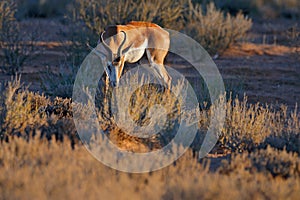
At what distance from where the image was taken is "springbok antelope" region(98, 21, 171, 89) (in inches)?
357

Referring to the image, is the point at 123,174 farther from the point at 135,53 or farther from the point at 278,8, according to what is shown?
the point at 278,8

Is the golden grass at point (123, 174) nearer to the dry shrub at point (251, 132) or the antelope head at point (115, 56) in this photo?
the dry shrub at point (251, 132)

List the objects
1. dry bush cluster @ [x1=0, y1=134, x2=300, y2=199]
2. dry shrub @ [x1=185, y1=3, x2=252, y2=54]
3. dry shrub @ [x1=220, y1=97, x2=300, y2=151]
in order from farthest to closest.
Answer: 1. dry shrub @ [x1=185, y1=3, x2=252, y2=54]
2. dry shrub @ [x1=220, y1=97, x2=300, y2=151]
3. dry bush cluster @ [x1=0, y1=134, x2=300, y2=199]

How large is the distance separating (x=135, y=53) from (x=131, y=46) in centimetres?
21

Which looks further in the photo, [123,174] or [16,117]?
[16,117]

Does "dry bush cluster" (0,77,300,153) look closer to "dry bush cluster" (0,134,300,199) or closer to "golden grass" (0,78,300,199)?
"golden grass" (0,78,300,199)

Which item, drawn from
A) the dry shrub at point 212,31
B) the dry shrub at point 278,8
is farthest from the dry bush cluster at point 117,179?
the dry shrub at point 278,8

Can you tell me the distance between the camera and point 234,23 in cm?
1638

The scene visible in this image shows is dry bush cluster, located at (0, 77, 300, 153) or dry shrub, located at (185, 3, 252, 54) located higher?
dry shrub, located at (185, 3, 252, 54)

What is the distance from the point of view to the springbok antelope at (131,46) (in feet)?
29.7

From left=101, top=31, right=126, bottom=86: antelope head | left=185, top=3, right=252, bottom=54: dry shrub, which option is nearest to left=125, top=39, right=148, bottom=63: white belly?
left=101, top=31, right=126, bottom=86: antelope head

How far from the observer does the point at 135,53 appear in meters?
9.89

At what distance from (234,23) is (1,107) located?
10.2 meters

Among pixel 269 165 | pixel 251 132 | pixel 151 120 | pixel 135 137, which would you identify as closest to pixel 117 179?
pixel 269 165
